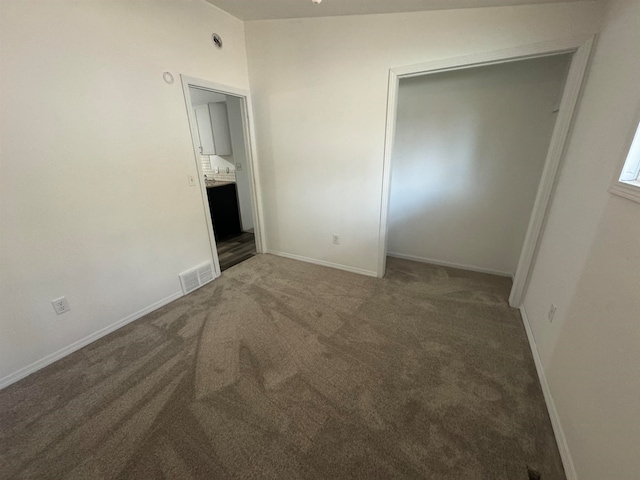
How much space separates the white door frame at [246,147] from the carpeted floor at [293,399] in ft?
3.29

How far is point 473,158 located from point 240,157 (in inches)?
134

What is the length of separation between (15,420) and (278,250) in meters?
2.62

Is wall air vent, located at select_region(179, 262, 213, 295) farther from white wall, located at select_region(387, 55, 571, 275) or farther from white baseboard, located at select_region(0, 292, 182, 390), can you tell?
white wall, located at select_region(387, 55, 571, 275)

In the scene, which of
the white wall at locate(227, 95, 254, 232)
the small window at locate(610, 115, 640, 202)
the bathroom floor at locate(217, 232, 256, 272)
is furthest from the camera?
the white wall at locate(227, 95, 254, 232)

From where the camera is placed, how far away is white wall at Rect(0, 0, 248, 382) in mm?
1553

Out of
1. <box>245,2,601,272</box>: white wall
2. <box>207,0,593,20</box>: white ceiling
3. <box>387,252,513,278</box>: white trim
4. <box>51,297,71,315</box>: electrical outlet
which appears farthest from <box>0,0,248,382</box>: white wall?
<box>387,252,513,278</box>: white trim

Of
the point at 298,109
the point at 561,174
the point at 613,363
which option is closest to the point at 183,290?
the point at 298,109

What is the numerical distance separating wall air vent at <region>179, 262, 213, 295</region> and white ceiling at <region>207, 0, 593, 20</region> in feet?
8.57

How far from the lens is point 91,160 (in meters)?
1.84

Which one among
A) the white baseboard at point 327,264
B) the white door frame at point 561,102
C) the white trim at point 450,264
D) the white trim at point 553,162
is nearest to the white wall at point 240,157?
the white baseboard at point 327,264

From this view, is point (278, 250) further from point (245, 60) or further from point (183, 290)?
point (245, 60)

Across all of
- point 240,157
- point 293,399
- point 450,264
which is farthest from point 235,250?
point 450,264

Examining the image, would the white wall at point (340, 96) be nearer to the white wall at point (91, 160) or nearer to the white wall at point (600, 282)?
the white wall at point (600, 282)

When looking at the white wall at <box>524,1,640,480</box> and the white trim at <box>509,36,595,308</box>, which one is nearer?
the white wall at <box>524,1,640,480</box>
